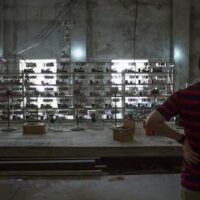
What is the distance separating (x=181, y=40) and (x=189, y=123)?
26.2 ft

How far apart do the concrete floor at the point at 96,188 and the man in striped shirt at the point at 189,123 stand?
7.73 ft

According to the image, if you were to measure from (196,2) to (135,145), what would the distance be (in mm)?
5699

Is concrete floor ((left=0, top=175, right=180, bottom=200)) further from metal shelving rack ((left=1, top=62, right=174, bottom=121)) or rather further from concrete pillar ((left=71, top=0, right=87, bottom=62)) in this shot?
concrete pillar ((left=71, top=0, right=87, bottom=62))

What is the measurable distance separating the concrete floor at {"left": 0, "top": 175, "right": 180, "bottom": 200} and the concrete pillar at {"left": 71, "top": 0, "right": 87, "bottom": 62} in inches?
200

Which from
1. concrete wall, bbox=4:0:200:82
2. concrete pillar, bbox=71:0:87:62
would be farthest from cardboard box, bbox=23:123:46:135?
concrete wall, bbox=4:0:200:82

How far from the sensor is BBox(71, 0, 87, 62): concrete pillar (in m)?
9.60

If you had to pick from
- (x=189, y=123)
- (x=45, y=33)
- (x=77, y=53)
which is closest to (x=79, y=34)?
(x=77, y=53)

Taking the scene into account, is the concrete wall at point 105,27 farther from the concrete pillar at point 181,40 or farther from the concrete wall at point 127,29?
the concrete pillar at point 181,40

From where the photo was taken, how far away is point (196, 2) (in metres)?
9.80

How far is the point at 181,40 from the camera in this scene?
9602mm

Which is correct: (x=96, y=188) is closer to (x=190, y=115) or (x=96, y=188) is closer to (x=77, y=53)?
(x=190, y=115)

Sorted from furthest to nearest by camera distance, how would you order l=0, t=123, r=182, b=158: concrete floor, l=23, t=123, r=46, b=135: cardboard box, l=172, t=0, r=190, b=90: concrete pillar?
l=172, t=0, r=190, b=90: concrete pillar
l=23, t=123, r=46, b=135: cardboard box
l=0, t=123, r=182, b=158: concrete floor

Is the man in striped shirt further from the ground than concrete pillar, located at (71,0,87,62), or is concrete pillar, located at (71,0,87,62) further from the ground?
concrete pillar, located at (71,0,87,62)

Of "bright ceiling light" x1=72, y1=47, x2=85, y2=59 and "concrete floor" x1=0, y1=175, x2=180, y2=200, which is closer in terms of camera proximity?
"concrete floor" x1=0, y1=175, x2=180, y2=200
